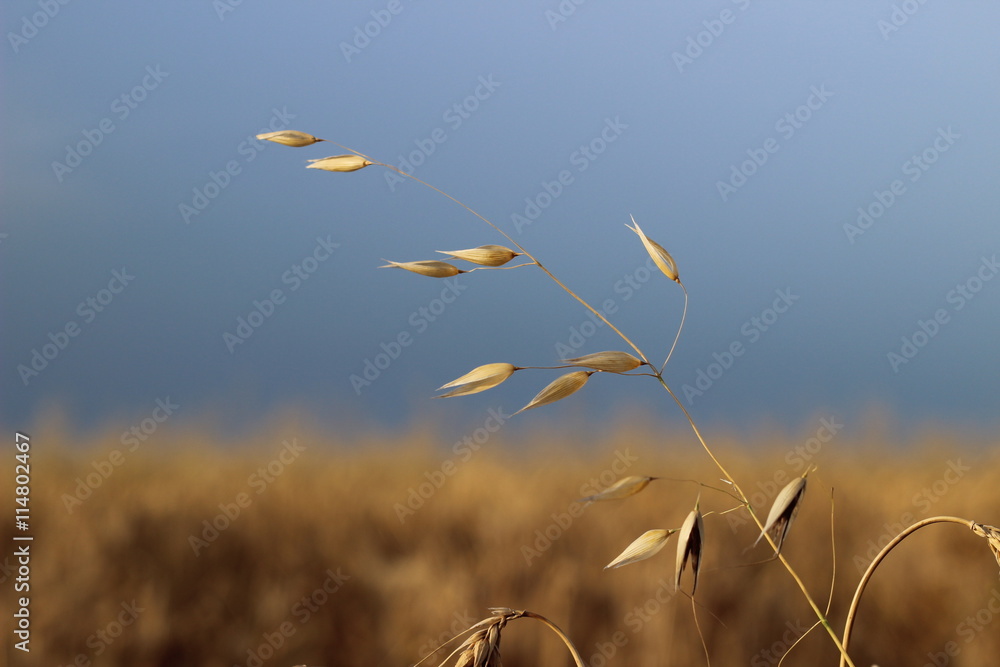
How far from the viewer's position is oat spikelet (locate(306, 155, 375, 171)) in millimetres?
674

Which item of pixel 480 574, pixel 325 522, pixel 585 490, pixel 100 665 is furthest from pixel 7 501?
pixel 585 490

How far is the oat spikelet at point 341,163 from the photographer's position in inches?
26.5

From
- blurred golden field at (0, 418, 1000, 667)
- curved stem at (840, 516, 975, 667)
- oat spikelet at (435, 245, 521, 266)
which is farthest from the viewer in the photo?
blurred golden field at (0, 418, 1000, 667)

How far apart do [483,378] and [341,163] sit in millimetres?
266

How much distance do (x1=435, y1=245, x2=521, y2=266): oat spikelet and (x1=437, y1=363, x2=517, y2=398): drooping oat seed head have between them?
0.11 m

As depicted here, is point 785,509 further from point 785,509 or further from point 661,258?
point 661,258

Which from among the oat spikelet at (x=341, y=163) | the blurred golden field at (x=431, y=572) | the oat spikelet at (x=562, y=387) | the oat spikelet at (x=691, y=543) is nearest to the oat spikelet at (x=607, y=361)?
the oat spikelet at (x=562, y=387)

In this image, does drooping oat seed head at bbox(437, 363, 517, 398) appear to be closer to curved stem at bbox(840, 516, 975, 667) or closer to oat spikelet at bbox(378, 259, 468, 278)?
oat spikelet at bbox(378, 259, 468, 278)

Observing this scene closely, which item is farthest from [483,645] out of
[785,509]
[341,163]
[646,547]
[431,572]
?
[431,572]

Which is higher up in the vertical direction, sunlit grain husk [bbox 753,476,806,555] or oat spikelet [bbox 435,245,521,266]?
oat spikelet [bbox 435,245,521,266]

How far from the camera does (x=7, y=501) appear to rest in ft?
5.46

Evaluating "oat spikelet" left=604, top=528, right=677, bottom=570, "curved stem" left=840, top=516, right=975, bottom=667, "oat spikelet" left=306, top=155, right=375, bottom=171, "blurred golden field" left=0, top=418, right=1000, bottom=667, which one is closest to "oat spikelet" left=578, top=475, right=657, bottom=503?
"oat spikelet" left=604, top=528, right=677, bottom=570

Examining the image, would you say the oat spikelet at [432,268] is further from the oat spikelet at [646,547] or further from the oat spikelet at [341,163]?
the oat spikelet at [646,547]

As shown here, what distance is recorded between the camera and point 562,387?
553 millimetres
